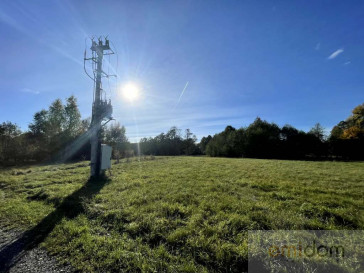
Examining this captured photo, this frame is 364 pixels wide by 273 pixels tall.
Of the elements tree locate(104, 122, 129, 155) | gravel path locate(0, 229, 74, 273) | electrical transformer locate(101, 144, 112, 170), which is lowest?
gravel path locate(0, 229, 74, 273)

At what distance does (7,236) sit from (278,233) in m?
5.31

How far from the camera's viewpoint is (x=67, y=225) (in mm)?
3203

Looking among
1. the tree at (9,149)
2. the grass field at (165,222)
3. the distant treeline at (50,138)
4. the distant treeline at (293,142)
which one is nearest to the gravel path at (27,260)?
the grass field at (165,222)

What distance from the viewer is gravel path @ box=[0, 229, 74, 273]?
83.0 inches

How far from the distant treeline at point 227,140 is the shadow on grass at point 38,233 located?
55.0ft

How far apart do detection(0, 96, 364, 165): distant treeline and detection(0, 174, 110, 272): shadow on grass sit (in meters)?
16.8

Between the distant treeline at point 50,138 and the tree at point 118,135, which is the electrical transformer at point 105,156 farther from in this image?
the tree at point 118,135

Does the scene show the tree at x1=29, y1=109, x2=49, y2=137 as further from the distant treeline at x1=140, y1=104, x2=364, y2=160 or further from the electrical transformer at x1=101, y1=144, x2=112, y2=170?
the distant treeline at x1=140, y1=104, x2=364, y2=160

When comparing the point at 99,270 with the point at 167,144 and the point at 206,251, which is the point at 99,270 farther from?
the point at 167,144

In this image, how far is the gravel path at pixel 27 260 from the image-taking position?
2.11m

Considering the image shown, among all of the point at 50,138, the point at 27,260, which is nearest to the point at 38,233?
the point at 27,260

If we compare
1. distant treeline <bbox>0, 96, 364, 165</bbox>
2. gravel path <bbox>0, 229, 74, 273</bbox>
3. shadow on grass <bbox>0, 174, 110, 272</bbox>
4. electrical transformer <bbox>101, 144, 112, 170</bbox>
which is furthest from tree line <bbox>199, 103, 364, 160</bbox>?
gravel path <bbox>0, 229, 74, 273</bbox>

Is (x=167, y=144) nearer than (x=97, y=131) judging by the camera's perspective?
No

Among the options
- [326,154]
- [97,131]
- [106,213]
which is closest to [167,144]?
[326,154]
